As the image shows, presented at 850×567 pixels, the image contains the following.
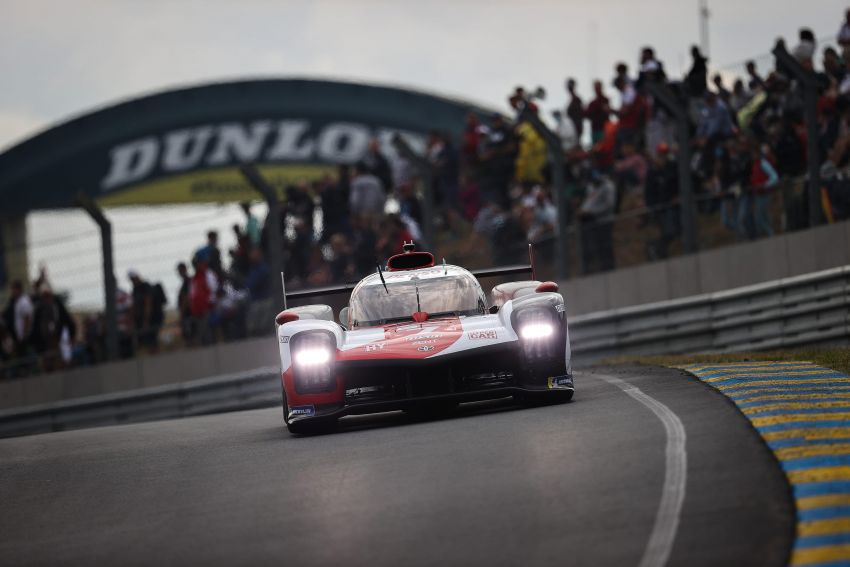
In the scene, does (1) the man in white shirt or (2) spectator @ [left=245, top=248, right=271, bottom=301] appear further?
(1) the man in white shirt

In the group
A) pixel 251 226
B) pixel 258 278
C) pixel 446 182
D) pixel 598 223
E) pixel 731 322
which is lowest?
pixel 731 322

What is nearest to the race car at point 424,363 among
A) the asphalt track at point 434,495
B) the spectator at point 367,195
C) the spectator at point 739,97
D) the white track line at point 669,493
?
the asphalt track at point 434,495

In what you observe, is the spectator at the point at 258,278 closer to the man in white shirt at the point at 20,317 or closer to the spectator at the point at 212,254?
the spectator at the point at 212,254

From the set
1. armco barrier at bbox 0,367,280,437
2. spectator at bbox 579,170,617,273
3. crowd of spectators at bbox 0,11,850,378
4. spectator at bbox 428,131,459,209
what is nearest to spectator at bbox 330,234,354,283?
crowd of spectators at bbox 0,11,850,378

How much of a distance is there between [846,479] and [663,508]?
878 millimetres

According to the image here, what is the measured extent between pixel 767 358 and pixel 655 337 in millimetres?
3134

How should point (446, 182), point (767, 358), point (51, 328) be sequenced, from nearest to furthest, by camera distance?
point (767, 358) → point (446, 182) → point (51, 328)

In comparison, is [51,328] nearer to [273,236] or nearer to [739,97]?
[273,236]

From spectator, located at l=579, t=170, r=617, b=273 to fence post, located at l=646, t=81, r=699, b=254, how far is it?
0.93 m

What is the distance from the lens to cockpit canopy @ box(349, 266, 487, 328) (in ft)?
Answer: 42.0

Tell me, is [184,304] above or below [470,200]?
below

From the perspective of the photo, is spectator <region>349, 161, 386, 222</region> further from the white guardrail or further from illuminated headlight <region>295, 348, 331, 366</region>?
illuminated headlight <region>295, 348, 331, 366</region>

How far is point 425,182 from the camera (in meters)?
19.8

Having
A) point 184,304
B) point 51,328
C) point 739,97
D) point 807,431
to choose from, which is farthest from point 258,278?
point 807,431
